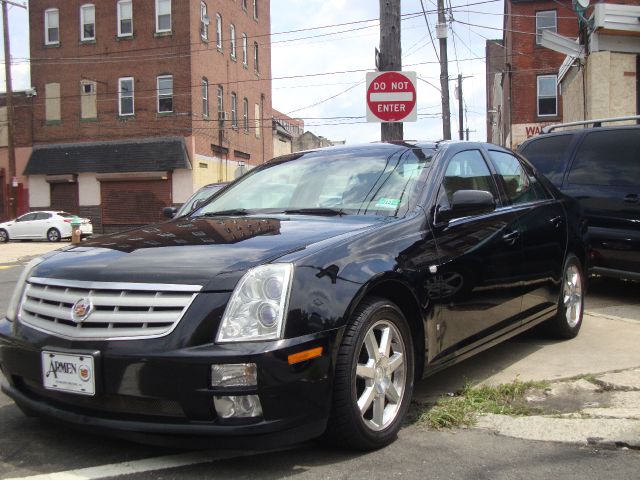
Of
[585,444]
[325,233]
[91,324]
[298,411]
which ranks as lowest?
[585,444]

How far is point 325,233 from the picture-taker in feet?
10.7

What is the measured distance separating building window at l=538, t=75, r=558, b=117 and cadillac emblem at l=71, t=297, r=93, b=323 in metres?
28.3

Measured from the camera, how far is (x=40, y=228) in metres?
27.0

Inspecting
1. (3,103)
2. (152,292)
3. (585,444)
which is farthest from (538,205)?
(3,103)

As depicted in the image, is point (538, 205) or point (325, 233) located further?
point (538, 205)

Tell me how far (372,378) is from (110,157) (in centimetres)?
2960

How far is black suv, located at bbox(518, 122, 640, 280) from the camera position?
6551 millimetres

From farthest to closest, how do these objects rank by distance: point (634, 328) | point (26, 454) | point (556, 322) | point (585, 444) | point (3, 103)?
1. point (3, 103)
2. point (634, 328)
3. point (556, 322)
4. point (585, 444)
5. point (26, 454)

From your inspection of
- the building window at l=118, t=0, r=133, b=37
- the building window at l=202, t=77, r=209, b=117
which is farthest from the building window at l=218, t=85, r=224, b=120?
the building window at l=118, t=0, r=133, b=37

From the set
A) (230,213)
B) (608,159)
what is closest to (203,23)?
(608,159)

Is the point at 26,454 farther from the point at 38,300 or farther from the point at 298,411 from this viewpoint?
the point at 298,411

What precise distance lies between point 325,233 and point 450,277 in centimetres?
89

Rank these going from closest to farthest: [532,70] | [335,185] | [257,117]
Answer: [335,185], [532,70], [257,117]

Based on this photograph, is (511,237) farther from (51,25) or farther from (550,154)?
(51,25)
